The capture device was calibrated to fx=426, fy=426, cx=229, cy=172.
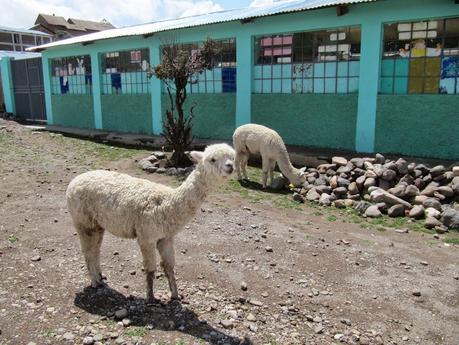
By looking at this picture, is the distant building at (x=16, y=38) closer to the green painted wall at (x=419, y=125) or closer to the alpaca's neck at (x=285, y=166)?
the alpaca's neck at (x=285, y=166)

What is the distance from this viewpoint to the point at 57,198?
8.92 m

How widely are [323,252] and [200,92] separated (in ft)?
35.6

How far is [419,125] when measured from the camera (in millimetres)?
11047

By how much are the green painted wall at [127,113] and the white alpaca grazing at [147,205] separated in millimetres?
12980

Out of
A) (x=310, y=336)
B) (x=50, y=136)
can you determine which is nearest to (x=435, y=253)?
(x=310, y=336)

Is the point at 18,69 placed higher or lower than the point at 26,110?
higher

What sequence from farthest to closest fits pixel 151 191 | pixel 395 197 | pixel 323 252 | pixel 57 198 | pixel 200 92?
pixel 200 92 < pixel 57 198 < pixel 395 197 < pixel 323 252 < pixel 151 191

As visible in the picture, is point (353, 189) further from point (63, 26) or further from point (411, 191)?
point (63, 26)

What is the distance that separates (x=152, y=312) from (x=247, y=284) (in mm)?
1253

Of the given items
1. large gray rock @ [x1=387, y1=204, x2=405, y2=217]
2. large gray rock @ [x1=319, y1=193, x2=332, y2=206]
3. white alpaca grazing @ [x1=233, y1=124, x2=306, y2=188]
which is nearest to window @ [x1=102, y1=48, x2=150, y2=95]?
white alpaca grazing @ [x1=233, y1=124, x2=306, y2=188]

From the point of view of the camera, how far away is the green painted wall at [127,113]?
17.7 meters

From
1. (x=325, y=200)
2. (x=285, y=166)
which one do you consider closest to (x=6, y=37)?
(x=285, y=166)

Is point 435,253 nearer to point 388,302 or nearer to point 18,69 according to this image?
point 388,302

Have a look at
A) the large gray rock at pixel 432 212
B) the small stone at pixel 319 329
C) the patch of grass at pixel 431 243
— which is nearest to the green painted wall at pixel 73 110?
the large gray rock at pixel 432 212
